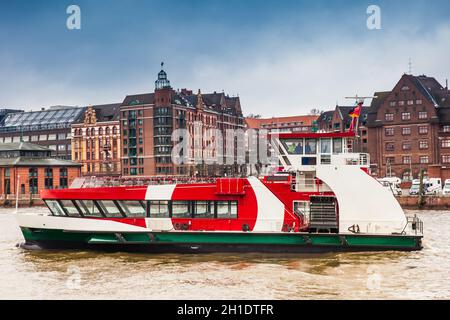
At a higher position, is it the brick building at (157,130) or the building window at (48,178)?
the brick building at (157,130)

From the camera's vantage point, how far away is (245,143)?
14350 cm

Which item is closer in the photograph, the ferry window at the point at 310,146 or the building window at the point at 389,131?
the ferry window at the point at 310,146

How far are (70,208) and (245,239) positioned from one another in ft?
29.4

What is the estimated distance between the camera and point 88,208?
29547mm

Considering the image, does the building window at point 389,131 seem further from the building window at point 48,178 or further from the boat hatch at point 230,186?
the boat hatch at point 230,186

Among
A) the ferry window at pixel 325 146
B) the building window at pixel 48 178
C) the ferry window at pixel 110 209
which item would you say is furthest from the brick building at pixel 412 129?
the ferry window at pixel 110 209

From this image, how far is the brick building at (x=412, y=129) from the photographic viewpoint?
87.6m

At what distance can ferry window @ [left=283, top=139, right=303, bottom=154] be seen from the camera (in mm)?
29062

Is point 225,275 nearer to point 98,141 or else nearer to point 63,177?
point 63,177

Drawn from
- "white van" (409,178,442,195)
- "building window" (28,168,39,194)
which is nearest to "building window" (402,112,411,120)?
"white van" (409,178,442,195)

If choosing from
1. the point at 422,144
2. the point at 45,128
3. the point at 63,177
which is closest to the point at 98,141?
the point at 45,128

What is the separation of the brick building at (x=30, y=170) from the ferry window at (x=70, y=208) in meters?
60.6

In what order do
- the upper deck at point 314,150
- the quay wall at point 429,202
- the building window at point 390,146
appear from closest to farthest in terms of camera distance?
1. the upper deck at point 314,150
2. the quay wall at point 429,202
3. the building window at point 390,146

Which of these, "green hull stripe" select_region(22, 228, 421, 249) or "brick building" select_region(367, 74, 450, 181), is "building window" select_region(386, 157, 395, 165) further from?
"green hull stripe" select_region(22, 228, 421, 249)
